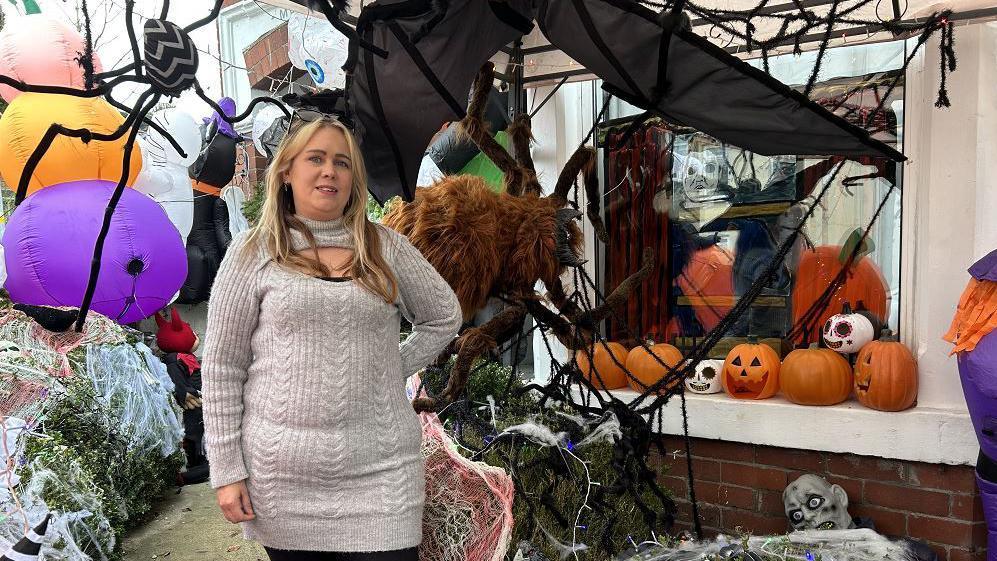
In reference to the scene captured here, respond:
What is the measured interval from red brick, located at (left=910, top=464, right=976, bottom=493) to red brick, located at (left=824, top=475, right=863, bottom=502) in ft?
0.79

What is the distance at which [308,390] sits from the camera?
5.11ft

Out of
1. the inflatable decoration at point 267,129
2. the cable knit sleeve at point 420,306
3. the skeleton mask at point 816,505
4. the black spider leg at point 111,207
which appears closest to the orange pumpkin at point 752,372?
the skeleton mask at point 816,505

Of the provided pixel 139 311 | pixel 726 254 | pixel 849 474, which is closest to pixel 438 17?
pixel 139 311

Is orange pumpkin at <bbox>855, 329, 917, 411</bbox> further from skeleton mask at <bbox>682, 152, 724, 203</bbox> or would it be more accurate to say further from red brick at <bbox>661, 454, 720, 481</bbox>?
skeleton mask at <bbox>682, 152, 724, 203</bbox>

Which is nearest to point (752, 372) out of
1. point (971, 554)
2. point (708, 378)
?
point (708, 378)

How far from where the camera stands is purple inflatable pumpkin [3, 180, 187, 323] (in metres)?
2.57

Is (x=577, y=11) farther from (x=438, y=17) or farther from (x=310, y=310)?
(x=310, y=310)

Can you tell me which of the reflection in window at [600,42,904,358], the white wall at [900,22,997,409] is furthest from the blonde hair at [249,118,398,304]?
the white wall at [900,22,997,409]

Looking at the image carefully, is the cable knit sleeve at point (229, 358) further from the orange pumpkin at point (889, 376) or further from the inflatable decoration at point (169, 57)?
the orange pumpkin at point (889, 376)

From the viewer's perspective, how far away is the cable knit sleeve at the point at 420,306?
1.82m

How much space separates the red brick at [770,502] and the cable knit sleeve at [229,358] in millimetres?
2883

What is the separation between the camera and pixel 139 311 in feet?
9.38

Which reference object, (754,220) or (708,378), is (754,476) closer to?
(708,378)

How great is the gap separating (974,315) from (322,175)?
8.71 ft
